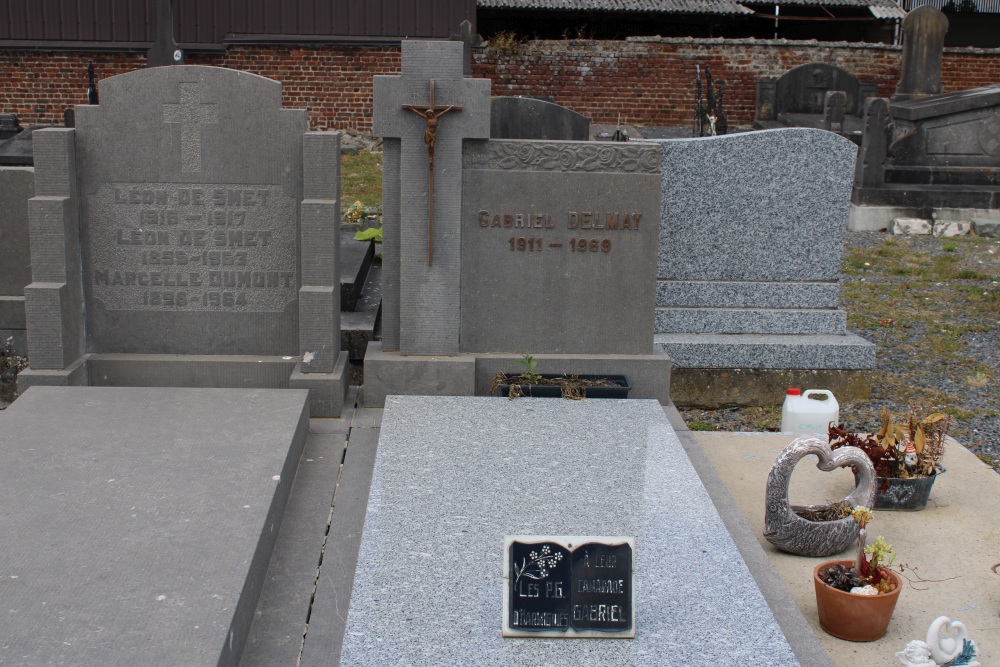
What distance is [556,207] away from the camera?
5613 mm

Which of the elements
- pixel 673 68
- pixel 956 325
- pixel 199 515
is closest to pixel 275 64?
pixel 673 68

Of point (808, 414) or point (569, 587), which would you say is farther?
point (808, 414)

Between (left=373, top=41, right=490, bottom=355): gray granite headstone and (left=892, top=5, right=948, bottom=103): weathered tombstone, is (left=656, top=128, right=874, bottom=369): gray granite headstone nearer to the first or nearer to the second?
(left=373, top=41, right=490, bottom=355): gray granite headstone

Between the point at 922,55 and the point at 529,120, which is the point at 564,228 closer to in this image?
the point at 529,120

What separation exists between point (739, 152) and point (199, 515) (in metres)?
4.33

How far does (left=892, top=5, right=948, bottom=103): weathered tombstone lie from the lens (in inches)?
629

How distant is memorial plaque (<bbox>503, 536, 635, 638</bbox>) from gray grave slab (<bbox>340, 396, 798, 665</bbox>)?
2.0 inches

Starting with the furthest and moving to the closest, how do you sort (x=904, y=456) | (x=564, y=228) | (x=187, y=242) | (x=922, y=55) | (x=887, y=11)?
1. (x=887, y=11)
2. (x=922, y=55)
3. (x=564, y=228)
4. (x=187, y=242)
5. (x=904, y=456)

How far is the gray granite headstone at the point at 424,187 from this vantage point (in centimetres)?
542

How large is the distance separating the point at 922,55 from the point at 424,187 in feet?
42.8

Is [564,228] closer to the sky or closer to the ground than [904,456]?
closer to the sky

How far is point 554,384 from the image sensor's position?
556 cm

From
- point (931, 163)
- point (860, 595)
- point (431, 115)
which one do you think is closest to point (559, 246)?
point (431, 115)

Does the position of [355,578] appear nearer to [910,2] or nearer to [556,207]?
[556,207]
